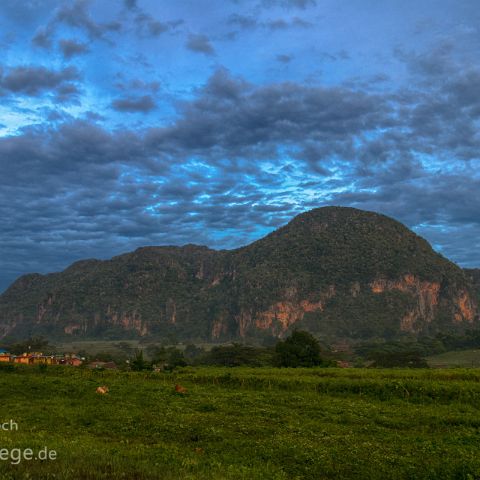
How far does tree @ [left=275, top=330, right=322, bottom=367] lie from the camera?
60838mm

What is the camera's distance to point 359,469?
13.9 m

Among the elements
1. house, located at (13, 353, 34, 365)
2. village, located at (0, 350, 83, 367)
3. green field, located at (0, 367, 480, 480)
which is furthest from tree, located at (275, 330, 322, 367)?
house, located at (13, 353, 34, 365)

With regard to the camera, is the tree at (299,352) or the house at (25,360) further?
the tree at (299,352)

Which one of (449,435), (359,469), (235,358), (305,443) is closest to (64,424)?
(305,443)

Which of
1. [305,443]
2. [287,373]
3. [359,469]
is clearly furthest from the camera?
[287,373]

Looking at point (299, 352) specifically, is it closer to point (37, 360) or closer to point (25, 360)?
point (37, 360)

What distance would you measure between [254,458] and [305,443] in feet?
7.65

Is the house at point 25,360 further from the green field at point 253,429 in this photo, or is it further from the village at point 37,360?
the green field at point 253,429

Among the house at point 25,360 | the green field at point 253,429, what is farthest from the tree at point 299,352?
the house at point 25,360

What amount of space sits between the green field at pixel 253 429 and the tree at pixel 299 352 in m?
26.4

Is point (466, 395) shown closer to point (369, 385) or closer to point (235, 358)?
point (369, 385)

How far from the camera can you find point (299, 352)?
204 ft

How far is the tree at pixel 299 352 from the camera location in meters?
60.8

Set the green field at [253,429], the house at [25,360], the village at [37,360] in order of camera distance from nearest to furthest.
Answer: the green field at [253,429] → the house at [25,360] → the village at [37,360]
